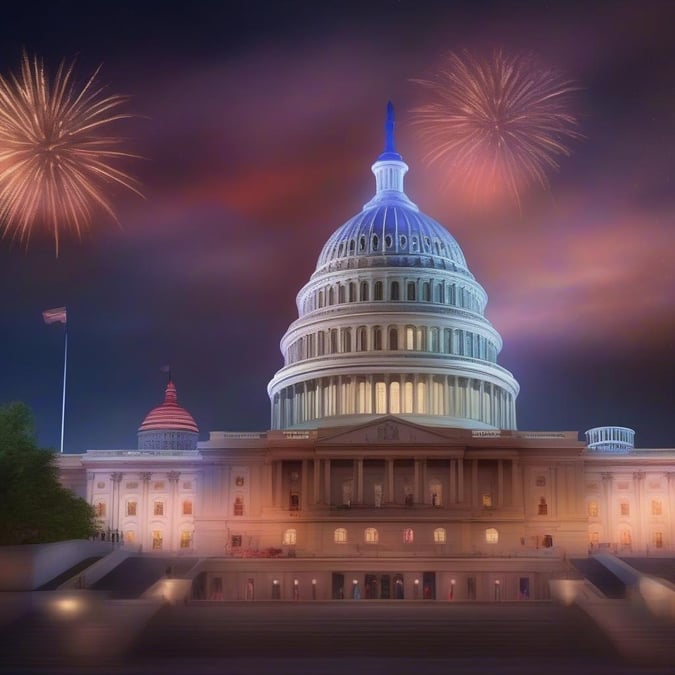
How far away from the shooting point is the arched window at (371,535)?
103m

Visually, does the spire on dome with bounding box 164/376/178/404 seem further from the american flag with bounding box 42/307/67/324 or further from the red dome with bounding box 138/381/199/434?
the american flag with bounding box 42/307/67/324

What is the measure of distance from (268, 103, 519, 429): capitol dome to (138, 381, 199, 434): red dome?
1622 inches

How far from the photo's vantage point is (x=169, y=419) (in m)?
172

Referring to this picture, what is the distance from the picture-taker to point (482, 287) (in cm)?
13550

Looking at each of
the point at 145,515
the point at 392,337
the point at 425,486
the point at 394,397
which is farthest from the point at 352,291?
the point at 145,515

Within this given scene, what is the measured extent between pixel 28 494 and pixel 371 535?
103 feet

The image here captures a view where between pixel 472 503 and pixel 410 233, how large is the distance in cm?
3575

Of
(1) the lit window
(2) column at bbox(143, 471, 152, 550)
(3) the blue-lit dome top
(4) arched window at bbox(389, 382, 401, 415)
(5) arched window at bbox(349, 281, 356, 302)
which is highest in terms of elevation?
(3) the blue-lit dome top

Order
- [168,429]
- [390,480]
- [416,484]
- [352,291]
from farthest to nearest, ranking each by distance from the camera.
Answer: [168,429], [352,291], [416,484], [390,480]

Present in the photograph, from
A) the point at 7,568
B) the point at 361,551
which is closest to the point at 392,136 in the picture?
the point at 361,551

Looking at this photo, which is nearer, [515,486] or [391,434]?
[391,434]

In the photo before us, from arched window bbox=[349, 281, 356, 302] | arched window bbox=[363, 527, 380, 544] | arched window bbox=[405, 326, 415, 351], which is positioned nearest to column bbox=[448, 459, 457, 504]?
arched window bbox=[363, 527, 380, 544]

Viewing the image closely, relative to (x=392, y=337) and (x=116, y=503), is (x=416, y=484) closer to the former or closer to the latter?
(x=392, y=337)

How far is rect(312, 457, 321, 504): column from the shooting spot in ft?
344
